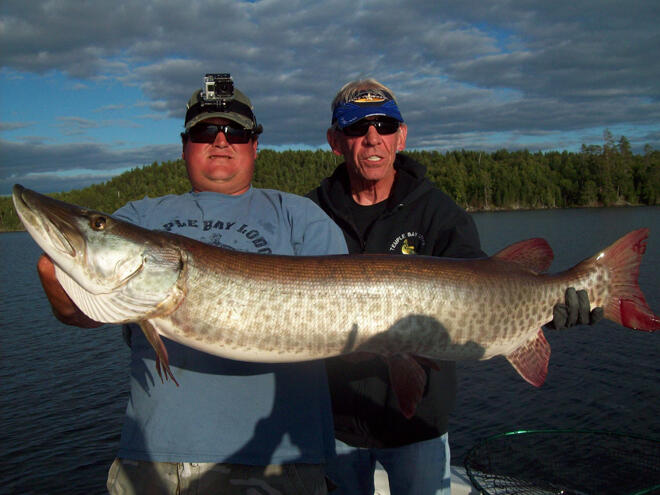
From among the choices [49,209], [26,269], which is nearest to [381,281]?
[49,209]

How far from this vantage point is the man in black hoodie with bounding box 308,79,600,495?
300 cm

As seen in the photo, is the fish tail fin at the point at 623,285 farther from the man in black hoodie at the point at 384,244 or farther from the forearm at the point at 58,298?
the forearm at the point at 58,298

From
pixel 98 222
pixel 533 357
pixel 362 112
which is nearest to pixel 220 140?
pixel 98 222

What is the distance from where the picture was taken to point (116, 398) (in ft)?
34.3

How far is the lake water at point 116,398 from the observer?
8.21 meters

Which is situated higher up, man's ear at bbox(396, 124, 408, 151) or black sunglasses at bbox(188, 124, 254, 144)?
man's ear at bbox(396, 124, 408, 151)

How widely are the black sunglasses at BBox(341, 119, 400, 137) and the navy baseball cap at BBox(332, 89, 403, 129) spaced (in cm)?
3

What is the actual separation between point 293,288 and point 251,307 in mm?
223

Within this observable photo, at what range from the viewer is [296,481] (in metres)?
2.33

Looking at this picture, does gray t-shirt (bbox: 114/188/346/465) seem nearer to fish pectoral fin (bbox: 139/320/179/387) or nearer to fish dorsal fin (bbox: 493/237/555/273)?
fish pectoral fin (bbox: 139/320/179/387)

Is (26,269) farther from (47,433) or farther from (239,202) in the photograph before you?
(239,202)

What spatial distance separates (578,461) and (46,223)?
708 centimetres

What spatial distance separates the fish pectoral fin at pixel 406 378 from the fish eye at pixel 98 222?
157cm

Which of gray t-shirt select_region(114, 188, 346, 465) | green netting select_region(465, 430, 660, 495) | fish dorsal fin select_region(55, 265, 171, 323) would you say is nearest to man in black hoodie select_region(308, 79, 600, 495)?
gray t-shirt select_region(114, 188, 346, 465)
